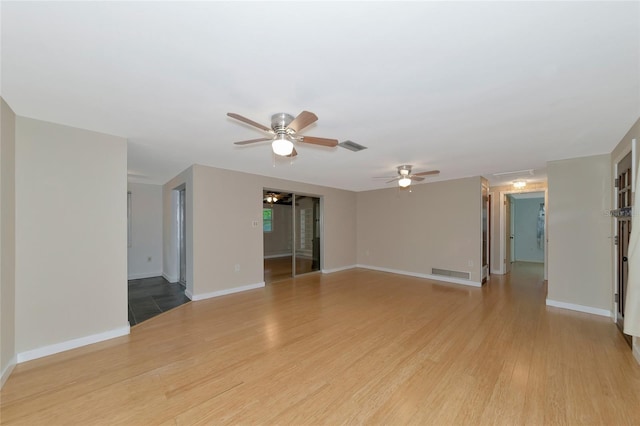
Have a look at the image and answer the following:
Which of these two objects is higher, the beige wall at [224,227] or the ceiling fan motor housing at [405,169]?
the ceiling fan motor housing at [405,169]

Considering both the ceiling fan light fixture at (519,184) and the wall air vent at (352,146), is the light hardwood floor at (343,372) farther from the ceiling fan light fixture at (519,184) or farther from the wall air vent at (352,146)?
the ceiling fan light fixture at (519,184)

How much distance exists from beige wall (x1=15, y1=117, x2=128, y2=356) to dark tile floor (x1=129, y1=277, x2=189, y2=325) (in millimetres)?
776

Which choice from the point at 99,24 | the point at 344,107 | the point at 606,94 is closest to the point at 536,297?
the point at 606,94

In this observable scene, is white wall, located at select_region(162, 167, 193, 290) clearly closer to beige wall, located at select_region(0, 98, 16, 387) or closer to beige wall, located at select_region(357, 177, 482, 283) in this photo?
beige wall, located at select_region(0, 98, 16, 387)

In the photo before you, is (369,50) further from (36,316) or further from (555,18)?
(36,316)

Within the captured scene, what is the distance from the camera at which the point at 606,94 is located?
2.03m

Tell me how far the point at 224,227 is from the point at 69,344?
100 inches

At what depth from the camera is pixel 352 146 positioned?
11.1 feet

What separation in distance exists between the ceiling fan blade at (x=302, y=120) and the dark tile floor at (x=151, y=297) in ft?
11.4

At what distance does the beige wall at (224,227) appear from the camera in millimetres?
4496

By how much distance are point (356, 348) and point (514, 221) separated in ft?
31.9

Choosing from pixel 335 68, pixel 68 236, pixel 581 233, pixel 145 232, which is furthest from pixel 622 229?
pixel 145 232

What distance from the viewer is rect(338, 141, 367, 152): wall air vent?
3.25m

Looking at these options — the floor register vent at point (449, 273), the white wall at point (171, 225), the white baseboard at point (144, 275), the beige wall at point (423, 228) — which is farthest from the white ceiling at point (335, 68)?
the white baseboard at point (144, 275)
